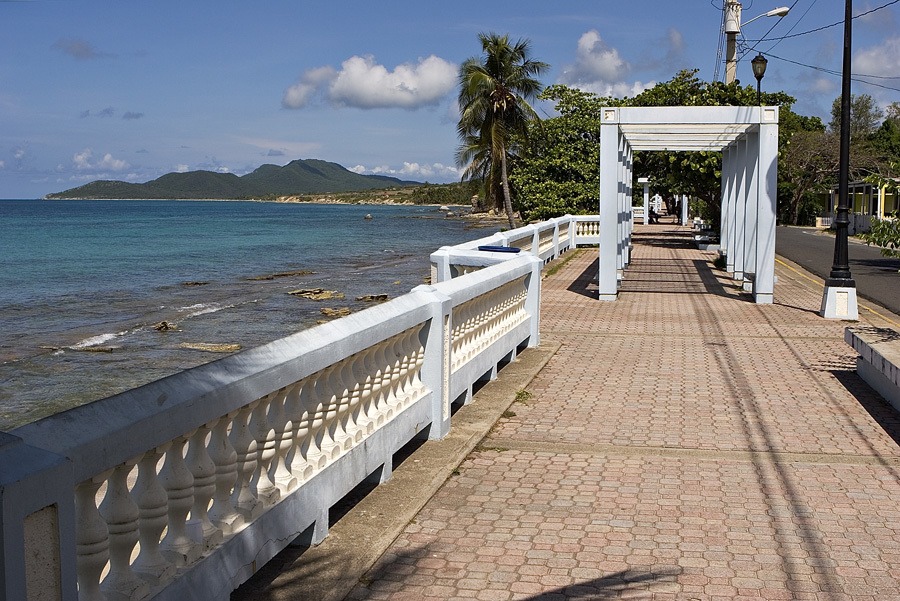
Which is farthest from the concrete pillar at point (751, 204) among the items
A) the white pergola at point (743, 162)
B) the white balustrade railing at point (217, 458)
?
the white balustrade railing at point (217, 458)

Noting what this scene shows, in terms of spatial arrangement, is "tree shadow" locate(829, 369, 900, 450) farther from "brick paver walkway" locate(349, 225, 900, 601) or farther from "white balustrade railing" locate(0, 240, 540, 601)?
"white balustrade railing" locate(0, 240, 540, 601)

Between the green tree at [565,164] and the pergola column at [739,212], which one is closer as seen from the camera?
the pergola column at [739,212]

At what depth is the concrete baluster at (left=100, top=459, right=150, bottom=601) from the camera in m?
3.39

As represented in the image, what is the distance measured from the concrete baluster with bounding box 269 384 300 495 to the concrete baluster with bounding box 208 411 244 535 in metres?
0.44

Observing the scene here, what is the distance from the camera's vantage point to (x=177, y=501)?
3.84 metres

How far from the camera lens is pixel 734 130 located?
1866 centimetres

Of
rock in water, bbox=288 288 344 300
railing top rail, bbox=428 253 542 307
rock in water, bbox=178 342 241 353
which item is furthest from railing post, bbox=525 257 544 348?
rock in water, bbox=288 288 344 300

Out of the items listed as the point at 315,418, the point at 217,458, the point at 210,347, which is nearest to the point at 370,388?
the point at 315,418

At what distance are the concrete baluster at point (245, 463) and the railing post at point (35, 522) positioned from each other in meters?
1.44

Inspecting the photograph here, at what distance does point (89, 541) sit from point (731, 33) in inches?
1323

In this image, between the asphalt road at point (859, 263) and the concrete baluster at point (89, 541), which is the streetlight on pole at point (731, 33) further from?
the concrete baluster at point (89, 541)

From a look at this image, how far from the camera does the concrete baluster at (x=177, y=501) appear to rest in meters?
3.80

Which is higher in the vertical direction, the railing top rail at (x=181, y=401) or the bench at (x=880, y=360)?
the railing top rail at (x=181, y=401)

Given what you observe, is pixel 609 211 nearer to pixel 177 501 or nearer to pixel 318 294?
pixel 318 294
